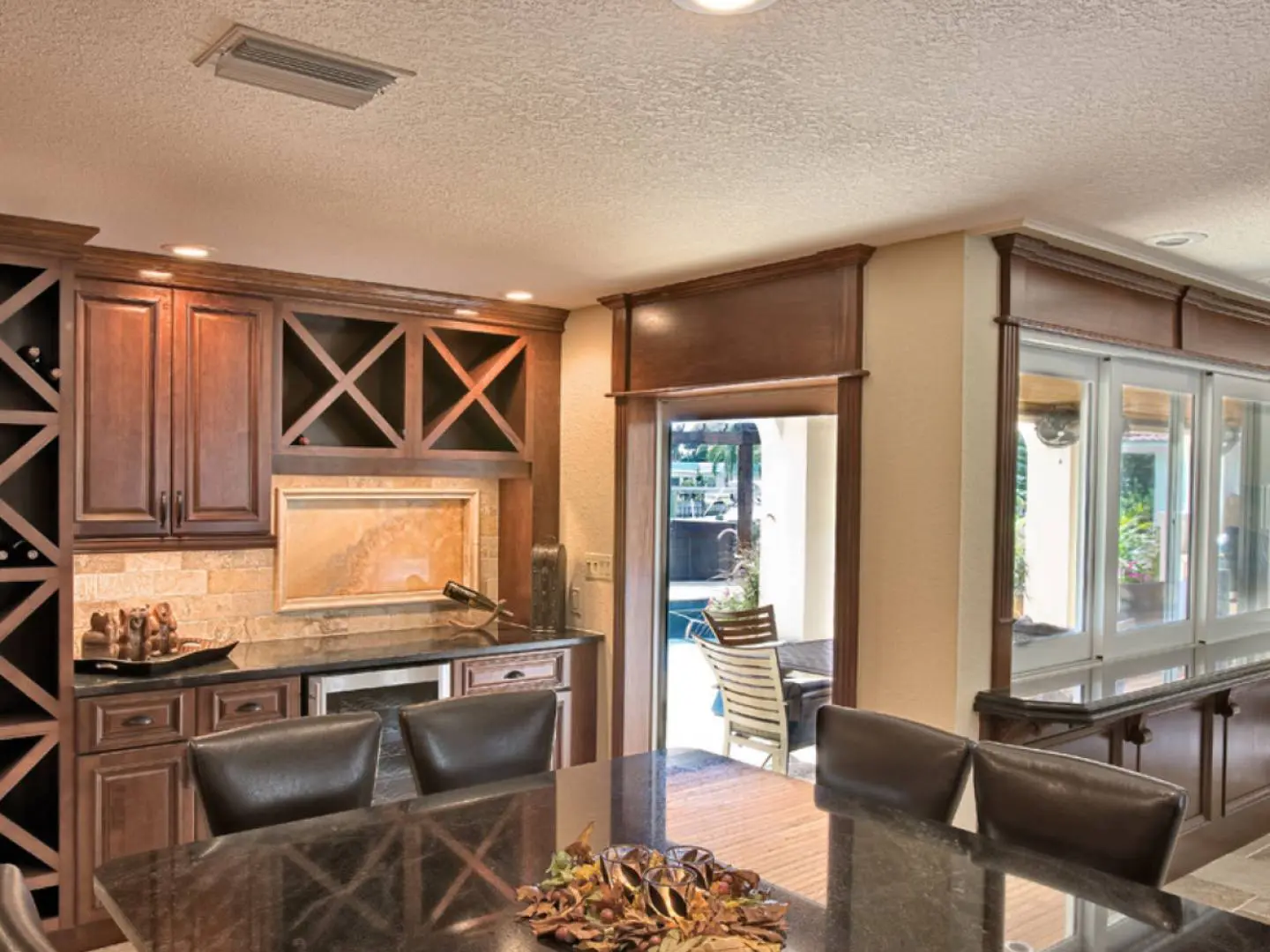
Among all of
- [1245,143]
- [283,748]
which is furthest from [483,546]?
[1245,143]

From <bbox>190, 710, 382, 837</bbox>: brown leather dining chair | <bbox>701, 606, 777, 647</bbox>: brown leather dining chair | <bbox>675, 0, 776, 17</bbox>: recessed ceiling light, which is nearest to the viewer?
<bbox>675, 0, 776, 17</bbox>: recessed ceiling light

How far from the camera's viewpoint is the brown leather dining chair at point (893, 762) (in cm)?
237

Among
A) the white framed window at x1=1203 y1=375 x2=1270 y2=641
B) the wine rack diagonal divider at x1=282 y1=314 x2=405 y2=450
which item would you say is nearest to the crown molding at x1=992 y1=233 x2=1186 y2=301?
the white framed window at x1=1203 y1=375 x2=1270 y2=641

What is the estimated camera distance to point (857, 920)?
1.71 m

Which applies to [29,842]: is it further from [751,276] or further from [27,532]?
[751,276]

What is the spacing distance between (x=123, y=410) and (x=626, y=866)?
9.35 ft

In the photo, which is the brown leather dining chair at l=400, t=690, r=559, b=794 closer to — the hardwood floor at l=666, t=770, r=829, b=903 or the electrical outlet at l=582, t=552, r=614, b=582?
the hardwood floor at l=666, t=770, r=829, b=903

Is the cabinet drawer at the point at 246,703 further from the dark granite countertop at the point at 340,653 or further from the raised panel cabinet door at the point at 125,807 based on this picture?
the raised panel cabinet door at the point at 125,807

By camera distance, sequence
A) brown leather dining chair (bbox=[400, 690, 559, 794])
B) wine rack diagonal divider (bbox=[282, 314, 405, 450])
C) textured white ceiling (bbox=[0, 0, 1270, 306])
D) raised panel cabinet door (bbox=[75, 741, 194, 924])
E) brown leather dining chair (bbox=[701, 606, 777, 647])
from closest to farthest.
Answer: textured white ceiling (bbox=[0, 0, 1270, 306]), brown leather dining chair (bbox=[400, 690, 559, 794]), raised panel cabinet door (bbox=[75, 741, 194, 924]), wine rack diagonal divider (bbox=[282, 314, 405, 450]), brown leather dining chair (bbox=[701, 606, 777, 647])

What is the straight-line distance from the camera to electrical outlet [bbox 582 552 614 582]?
461 cm

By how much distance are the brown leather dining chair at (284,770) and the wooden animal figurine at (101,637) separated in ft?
5.02

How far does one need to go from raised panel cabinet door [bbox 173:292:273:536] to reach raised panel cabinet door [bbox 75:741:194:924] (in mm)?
858

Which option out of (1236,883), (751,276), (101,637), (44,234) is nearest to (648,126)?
(751,276)

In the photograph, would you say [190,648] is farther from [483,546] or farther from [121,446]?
[483,546]
